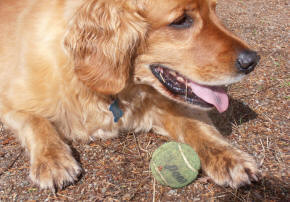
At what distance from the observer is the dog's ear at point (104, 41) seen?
260 centimetres

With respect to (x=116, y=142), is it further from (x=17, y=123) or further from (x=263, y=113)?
(x=263, y=113)

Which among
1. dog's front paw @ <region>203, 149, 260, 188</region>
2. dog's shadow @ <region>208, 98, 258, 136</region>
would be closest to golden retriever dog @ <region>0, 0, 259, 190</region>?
dog's front paw @ <region>203, 149, 260, 188</region>

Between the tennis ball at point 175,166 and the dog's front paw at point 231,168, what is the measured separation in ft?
0.65

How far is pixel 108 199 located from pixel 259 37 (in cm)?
406

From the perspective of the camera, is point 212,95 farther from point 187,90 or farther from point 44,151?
point 44,151

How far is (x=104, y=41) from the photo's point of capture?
8.72ft

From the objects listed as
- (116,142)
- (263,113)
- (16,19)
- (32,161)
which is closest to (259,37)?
(263,113)

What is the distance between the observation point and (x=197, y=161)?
8.26 ft

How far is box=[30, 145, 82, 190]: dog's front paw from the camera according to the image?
2523 millimetres

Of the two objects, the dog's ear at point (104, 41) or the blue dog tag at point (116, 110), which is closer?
the dog's ear at point (104, 41)

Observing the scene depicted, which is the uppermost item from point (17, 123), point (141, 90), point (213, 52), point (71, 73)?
point (213, 52)

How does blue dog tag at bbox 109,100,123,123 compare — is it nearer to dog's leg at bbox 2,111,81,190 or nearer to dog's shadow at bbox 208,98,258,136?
dog's leg at bbox 2,111,81,190

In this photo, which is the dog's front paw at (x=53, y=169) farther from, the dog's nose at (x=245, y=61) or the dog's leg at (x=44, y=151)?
the dog's nose at (x=245, y=61)

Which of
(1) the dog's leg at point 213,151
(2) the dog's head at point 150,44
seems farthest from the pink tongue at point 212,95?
(1) the dog's leg at point 213,151
